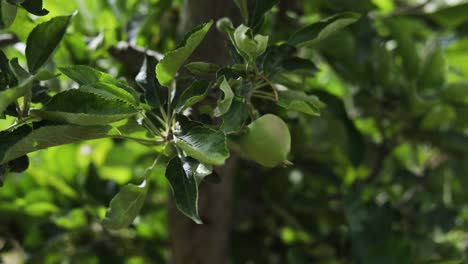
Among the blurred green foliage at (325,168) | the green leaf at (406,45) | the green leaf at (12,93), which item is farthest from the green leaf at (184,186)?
the green leaf at (406,45)

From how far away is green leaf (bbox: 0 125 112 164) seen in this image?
562 mm

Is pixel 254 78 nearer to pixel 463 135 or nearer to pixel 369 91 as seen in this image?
pixel 369 91

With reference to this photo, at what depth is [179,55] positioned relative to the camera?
0.60 m

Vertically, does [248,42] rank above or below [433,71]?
above

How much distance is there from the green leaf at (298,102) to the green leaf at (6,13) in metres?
0.24

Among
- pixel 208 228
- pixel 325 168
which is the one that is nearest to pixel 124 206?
pixel 208 228

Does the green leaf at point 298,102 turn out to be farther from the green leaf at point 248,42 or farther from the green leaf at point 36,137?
the green leaf at point 36,137

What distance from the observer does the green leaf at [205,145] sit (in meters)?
0.55

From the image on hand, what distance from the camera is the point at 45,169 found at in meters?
1.09

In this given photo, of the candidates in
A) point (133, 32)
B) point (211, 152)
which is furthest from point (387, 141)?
point (211, 152)

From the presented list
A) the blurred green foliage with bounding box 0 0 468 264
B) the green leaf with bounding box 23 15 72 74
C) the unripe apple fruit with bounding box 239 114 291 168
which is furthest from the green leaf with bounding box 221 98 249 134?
the blurred green foliage with bounding box 0 0 468 264

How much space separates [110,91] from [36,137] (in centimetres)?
8

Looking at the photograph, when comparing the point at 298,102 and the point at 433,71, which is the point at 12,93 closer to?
the point at 298,102

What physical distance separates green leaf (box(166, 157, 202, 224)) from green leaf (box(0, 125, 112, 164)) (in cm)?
7
